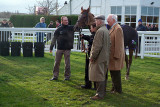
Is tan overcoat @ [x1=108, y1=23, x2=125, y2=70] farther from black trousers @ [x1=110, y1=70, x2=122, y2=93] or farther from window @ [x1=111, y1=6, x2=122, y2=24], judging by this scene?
window @ [x1=111, y1=6, x2=122, y2=24]

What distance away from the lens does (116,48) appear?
702 cm

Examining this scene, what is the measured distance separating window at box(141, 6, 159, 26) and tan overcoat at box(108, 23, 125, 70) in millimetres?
19879

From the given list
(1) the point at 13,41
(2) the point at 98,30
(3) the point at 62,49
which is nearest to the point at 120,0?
(1) the point at 13,41

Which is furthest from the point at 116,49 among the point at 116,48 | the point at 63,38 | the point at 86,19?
the point at 63,38

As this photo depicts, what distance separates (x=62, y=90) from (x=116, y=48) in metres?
1.88

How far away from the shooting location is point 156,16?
26969 mm

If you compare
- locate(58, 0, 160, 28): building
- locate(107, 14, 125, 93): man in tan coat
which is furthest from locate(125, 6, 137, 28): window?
locate(107, 14, 125, 93): man in tan coat

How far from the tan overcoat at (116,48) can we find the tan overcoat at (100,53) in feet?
1.35

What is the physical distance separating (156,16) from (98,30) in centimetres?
2177

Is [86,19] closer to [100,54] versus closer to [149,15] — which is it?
[100,54]

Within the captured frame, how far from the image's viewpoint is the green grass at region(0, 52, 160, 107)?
6.50 m

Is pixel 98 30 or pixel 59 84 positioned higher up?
pixel 98 30

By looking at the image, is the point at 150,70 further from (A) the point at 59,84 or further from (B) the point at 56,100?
(B) the point at 56,100

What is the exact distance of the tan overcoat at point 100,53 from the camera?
6.48 metres
